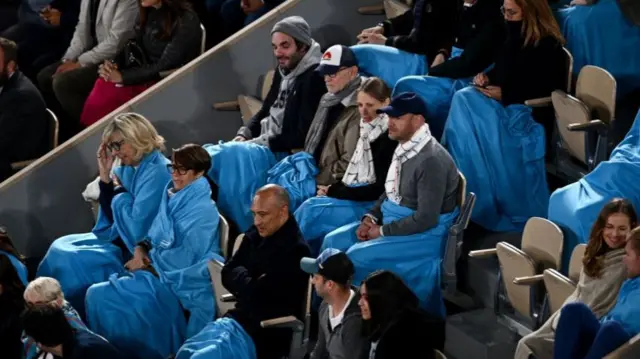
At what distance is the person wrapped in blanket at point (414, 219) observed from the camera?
17.9ft

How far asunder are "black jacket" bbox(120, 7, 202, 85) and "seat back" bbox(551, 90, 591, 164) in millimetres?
A: 2047

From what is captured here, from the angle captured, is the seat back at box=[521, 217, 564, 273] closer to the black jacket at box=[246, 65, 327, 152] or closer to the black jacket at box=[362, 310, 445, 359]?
the black jacket at box=[362, 310, 445, 359]

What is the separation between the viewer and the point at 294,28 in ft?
21.2

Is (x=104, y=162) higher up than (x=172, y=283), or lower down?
higher up

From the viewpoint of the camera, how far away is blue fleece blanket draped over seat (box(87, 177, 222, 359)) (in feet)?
19.4

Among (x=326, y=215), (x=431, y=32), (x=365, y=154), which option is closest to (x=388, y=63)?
(x=431, y=32)

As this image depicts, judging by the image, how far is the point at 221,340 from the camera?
5414 mm

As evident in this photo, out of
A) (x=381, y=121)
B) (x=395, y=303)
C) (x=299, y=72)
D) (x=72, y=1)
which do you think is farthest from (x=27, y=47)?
(x=395, y=303)

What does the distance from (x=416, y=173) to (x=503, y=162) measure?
63 cm

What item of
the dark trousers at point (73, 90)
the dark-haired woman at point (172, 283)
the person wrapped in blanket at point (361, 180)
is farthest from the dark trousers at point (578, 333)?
the dark trousers at point (73, 90)

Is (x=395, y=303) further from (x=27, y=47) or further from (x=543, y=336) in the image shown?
(x=27, y=47)

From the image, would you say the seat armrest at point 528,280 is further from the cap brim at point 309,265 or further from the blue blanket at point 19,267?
the blue blanket at point 19,267

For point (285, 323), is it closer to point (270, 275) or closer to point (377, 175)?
point (270, 275)

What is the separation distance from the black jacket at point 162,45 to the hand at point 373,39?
0.84 m
